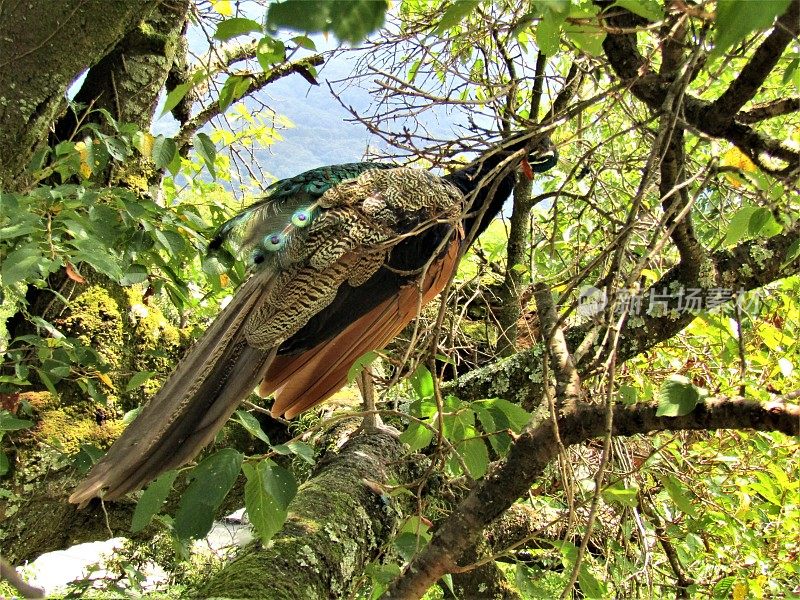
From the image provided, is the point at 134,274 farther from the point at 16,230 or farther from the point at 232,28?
the point at 232,28

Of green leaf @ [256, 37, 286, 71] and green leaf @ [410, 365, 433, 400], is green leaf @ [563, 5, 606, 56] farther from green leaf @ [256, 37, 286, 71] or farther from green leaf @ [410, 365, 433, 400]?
green leaf @ [410, 365, 433, 400]

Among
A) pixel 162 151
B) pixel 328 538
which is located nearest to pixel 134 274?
pixel 162 151

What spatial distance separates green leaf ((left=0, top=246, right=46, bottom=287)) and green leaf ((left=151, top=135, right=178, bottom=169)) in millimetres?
534

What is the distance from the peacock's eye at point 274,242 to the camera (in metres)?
2.10

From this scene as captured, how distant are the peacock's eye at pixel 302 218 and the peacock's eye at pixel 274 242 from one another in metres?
0.07

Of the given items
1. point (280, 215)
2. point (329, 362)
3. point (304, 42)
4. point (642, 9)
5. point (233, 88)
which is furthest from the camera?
point (329, 362)

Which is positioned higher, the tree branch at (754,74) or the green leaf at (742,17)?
the tree branch at (754,74)

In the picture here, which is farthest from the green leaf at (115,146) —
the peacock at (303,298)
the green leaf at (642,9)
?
the green leaf at (642,9)

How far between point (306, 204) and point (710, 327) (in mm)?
1349

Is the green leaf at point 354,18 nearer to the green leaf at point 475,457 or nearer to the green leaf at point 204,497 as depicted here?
the green leaf at point 204,497

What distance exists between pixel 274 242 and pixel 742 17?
1.80m

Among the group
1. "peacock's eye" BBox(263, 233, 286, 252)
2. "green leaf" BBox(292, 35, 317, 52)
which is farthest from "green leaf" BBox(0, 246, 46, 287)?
"peacock's eye" BBox(263, 233, 286, 252)

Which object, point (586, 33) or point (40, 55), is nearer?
point (586, 33)

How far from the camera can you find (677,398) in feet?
3.47
